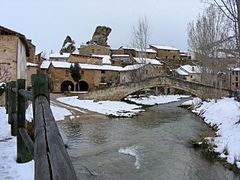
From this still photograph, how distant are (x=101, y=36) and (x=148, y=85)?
40432 millimetres

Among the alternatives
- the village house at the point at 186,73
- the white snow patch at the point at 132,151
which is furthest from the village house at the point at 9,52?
the village house at the point at 186,73

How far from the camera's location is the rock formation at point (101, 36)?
244 feet

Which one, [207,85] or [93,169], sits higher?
[207,85]

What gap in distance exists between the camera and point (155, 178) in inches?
361

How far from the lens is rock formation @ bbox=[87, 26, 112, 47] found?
7424 centimetres

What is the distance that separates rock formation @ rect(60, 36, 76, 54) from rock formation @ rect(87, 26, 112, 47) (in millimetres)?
4141

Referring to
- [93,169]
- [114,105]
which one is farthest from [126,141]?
[114,105]

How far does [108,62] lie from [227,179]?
50.5 meters

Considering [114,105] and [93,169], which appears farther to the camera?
[114,105]

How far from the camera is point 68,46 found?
73750 mm

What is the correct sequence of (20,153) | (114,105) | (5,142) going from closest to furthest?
(20,153) < (5,142) < (114,105)

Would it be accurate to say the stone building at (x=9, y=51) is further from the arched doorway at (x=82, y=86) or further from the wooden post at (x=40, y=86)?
the arched doorway at (x=82, y=86)

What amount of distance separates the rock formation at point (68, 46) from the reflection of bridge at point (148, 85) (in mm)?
39153

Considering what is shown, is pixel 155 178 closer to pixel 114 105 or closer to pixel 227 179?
pixel 227 179
